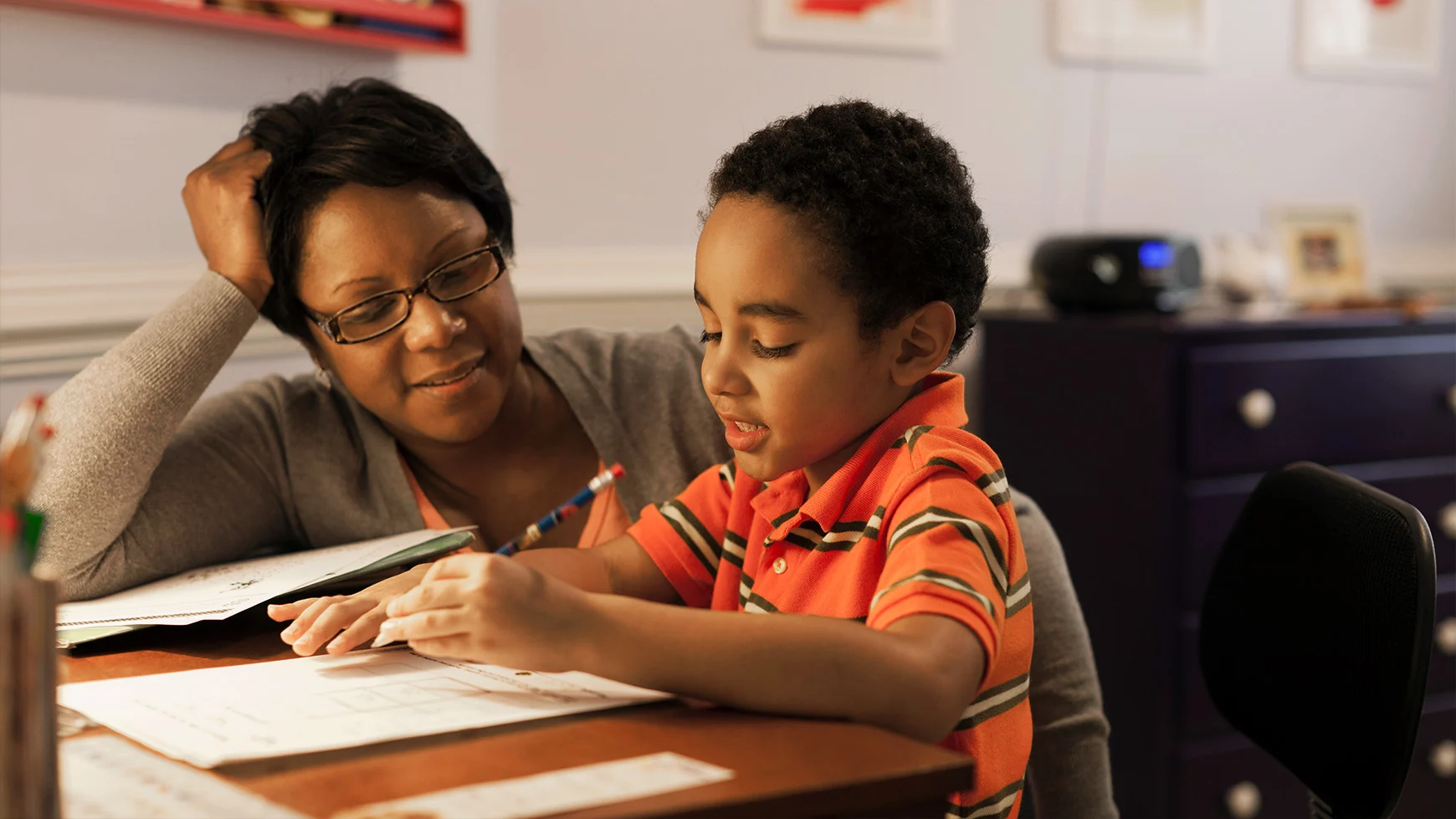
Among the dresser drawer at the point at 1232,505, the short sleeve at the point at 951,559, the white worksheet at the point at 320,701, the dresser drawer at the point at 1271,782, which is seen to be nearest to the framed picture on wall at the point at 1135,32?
the dresser drawer at the point at 1232,505

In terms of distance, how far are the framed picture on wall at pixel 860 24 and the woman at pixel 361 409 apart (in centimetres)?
132

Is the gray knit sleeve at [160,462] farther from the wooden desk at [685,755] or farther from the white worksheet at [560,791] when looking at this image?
the white worksheet at [560,791]

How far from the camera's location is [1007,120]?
3.00 meters

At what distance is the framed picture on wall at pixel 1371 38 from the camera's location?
3328mm

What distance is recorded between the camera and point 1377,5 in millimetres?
3377

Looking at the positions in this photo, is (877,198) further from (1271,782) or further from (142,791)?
(1271,782)

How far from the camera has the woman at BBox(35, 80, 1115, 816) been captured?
1.34 meters

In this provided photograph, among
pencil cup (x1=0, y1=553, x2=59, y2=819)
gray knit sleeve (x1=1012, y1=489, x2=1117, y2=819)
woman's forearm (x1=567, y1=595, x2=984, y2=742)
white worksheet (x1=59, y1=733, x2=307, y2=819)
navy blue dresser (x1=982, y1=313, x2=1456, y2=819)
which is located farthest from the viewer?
navy blue dresser (x1=982, y1=313, x2=1456, y2=819)

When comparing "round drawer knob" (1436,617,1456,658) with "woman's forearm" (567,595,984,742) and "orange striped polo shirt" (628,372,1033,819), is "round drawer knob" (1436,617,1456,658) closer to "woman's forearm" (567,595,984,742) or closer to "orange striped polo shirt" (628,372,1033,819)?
"orange striped polo shirt" (628,372,1033,819)

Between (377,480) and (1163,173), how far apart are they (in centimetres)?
232

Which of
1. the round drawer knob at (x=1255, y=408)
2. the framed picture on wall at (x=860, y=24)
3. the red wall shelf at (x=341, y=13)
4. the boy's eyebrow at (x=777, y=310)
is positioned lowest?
the round drawer knob at (x=1255, y=408)

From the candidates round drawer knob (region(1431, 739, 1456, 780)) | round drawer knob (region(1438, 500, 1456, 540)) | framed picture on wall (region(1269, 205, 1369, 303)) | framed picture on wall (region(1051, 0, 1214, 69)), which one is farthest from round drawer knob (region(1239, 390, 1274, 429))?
framed picture on wall (region(1051, 0, 1214, 69))

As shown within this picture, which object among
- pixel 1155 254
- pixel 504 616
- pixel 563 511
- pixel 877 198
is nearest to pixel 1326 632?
pixel 877 198

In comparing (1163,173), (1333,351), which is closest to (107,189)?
(1333,351)
